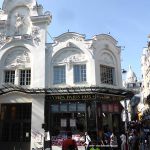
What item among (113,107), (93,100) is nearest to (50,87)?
(93,100)

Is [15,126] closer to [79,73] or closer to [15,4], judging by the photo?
[79,73]

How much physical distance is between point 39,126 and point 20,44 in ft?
25.7

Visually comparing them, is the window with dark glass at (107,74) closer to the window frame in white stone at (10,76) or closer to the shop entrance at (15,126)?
the shop entrance at (15,126)

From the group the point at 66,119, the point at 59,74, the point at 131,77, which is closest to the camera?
the point at 66,119

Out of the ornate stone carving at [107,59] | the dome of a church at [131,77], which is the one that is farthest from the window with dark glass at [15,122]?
the dome of a church at [131,77]

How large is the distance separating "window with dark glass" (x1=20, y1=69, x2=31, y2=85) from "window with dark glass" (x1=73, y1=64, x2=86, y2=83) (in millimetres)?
4214

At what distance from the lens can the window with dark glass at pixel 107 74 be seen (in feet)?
84.0

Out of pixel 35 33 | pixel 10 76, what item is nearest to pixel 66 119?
pixel 10 76

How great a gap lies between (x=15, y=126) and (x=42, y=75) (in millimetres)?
5064

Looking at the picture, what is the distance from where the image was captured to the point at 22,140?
24.3 metres

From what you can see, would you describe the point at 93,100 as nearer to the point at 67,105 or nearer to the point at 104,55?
the point at 67,105

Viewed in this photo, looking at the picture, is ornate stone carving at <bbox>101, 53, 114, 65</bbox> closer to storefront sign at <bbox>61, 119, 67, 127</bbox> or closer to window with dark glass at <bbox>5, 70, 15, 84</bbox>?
storefront sign at <bbox>61, 119, 67, 127</bbox>

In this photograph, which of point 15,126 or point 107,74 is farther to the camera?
point 107,74

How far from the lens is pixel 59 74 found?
25.3 m
